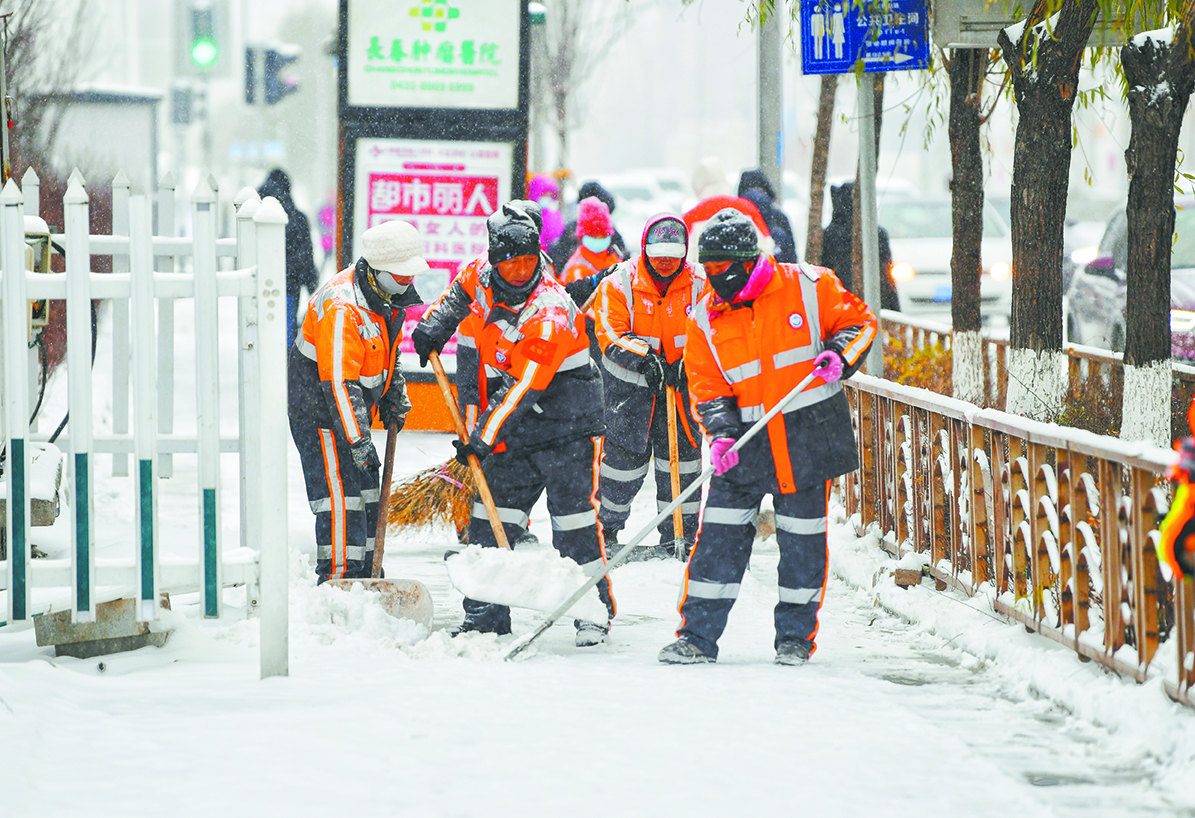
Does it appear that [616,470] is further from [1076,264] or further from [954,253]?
[1076,264]

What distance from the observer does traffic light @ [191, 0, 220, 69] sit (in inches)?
575

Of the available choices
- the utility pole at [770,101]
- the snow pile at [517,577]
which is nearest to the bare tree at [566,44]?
the utility pole at [770,101]

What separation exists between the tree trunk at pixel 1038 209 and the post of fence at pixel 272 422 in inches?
162

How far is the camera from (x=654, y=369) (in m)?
7.33

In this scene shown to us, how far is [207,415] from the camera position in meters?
4.72

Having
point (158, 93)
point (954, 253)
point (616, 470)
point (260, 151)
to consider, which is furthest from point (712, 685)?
point (260, 151)

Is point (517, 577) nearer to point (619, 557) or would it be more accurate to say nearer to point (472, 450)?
point (619, 557)

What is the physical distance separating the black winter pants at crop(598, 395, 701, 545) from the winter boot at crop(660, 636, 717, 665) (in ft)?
7.20

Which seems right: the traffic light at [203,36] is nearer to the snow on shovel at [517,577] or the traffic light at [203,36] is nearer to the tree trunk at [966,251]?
the tree trunk at [966,251]

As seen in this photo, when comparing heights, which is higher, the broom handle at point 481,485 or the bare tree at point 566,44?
the bare tree at point 566,44

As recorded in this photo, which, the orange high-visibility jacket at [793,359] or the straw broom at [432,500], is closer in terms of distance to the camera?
the orange high-visibility jacket at [793,359]

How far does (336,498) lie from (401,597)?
582mm

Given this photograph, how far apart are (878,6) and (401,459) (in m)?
4.15

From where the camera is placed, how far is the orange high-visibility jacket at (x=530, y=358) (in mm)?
5672
